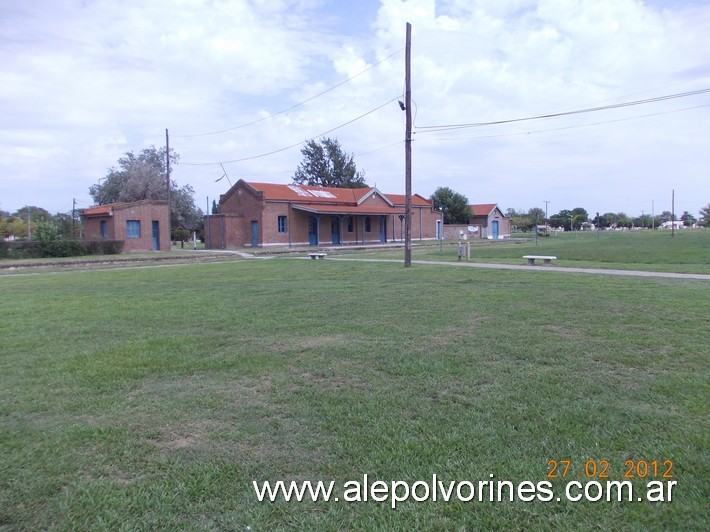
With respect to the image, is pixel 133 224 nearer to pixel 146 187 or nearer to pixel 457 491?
pixel 146 187

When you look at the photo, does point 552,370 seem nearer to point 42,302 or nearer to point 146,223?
point 42,302

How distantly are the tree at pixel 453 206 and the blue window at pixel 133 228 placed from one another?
38.5 metres

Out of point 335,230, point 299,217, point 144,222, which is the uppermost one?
point 299,217

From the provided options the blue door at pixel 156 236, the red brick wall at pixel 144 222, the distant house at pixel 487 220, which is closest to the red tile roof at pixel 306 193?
the red brick wall at pixel 144 222

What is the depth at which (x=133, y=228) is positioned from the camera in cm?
3984

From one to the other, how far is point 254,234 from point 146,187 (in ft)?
56.1

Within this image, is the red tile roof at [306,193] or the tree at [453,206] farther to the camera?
the tree at [453,206]

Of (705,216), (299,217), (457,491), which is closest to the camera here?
(457,491)

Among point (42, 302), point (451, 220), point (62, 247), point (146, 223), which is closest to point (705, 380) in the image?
point (42, 302)

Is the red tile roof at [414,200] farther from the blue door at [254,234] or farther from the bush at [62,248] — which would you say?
the bush at [62,248]

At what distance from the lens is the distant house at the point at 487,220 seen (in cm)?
6869

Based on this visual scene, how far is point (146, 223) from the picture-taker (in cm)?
4025

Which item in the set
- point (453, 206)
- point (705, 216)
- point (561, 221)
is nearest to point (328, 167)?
point (453, 206)

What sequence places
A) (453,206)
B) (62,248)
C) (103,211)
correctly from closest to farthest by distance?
(62,248) < (103,211) < (453,206)
